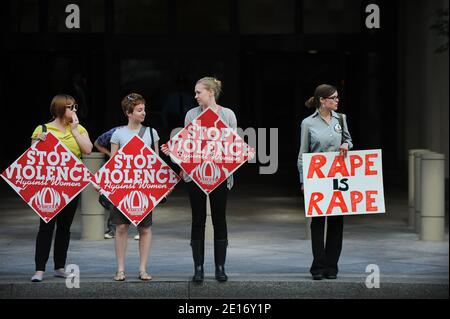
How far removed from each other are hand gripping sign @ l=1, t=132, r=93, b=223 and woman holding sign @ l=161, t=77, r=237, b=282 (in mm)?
975

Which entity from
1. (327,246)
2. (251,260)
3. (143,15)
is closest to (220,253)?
(327,246)

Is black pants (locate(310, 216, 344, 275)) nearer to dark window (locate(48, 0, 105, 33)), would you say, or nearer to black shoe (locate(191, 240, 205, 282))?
black shoe (locate(191, 240, 205, 282))

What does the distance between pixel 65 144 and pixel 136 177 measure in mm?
721

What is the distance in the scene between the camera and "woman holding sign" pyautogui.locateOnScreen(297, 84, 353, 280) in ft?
34.3

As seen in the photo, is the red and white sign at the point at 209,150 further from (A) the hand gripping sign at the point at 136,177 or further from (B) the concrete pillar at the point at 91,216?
(B) the concrete pillar at the point at 91,216

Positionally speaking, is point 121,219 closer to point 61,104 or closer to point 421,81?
point 61,104

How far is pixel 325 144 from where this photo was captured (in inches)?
416

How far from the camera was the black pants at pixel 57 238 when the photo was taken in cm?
1048

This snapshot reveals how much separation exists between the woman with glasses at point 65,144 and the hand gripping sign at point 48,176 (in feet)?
0.24

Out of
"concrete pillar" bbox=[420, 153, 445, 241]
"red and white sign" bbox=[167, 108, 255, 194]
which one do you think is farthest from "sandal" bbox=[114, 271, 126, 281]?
"concrete pillar" bbox=[420, 153, 445, 241]

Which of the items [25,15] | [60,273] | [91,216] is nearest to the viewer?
[60,273]
